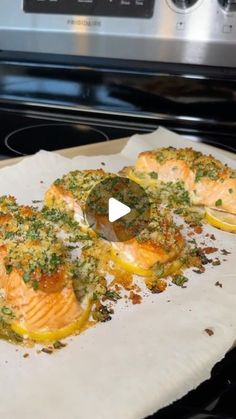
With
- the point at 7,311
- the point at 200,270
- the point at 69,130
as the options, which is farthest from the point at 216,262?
the point at 69,130

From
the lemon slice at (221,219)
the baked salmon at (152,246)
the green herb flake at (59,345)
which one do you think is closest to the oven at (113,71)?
the lemon slice at (221,219)

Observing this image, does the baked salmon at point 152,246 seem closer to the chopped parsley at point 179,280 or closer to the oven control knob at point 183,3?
the chopped parsley at point 179,280

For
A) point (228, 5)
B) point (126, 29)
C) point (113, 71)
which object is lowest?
point (113, 71)

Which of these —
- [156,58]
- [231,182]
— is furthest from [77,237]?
[156,58]

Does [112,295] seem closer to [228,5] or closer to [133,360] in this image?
[133,360]

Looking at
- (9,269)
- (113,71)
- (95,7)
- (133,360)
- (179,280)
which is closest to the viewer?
(133,360)

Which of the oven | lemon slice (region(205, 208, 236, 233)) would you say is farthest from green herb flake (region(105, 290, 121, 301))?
the oven
